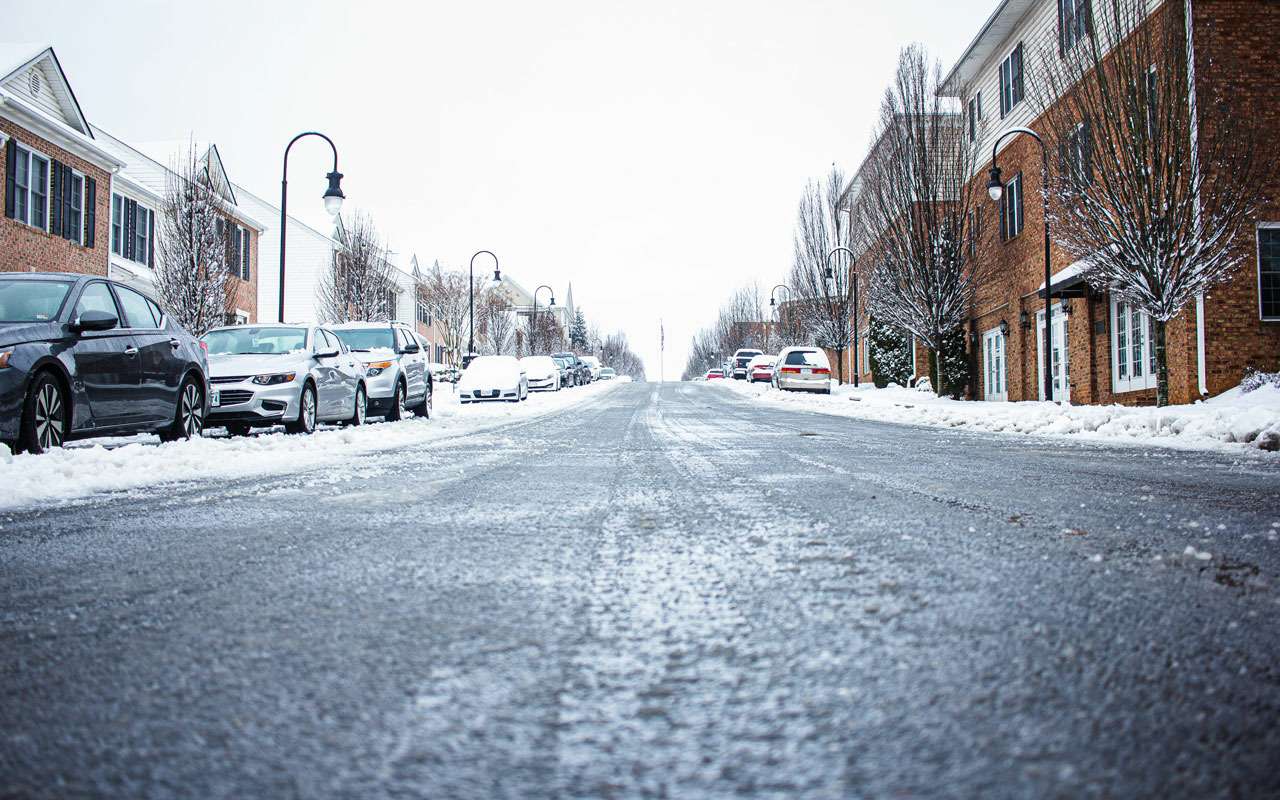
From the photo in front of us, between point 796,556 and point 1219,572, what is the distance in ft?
4.88

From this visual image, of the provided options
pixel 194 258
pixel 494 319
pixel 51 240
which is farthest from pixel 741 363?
pixel 51 240

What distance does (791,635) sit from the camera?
249 cm

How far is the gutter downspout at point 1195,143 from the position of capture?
15711mm

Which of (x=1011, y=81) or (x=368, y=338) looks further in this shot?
(x=1011, y=81)

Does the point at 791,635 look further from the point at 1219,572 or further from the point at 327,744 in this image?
the point at 1219,572

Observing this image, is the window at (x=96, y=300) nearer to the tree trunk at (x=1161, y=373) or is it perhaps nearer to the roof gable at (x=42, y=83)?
the tree trunk at (x=1161, y=373)

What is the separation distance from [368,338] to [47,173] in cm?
1198

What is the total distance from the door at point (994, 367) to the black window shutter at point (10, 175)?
26.7 metres

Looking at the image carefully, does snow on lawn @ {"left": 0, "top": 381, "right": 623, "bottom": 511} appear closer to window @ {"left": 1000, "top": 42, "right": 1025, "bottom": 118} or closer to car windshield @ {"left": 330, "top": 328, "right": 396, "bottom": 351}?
car windshield @ {"left": 330, "top": 328, "right": 396, "bottom": 351}

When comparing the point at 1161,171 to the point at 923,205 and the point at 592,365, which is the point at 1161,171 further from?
the point at 592,365

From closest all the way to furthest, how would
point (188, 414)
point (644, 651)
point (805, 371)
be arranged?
point (644, 651) < point (188, 414) < point (805, 371)

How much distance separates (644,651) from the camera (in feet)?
7.74

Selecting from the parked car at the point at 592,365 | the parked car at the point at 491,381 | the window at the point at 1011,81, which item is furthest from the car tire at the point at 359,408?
the parked car at the point at 592,365

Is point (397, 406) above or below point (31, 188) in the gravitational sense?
below
